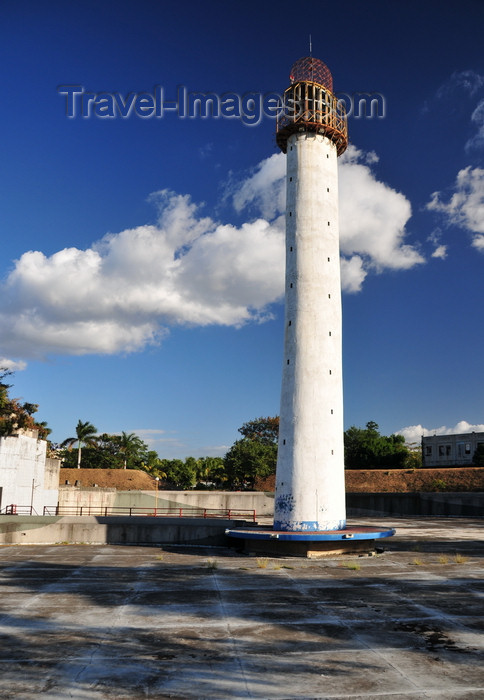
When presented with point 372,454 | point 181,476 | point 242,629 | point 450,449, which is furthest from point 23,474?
point 450,449

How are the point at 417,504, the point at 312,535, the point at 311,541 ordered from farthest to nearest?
the point at 417,504, the point at 311,541, the point at 312,535

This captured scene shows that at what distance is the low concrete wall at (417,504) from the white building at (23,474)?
33267mm

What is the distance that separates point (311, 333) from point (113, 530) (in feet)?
51.7

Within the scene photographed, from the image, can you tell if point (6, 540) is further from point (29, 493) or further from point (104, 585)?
point (104, 585)

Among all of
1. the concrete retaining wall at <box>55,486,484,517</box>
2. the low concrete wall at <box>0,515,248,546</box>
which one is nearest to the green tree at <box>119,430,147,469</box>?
the concrete retaining wall at <box>55,486,484,517</box>

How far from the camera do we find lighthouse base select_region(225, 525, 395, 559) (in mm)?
25016

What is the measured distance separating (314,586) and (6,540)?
19.1 m

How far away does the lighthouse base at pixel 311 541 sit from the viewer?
82.1 ft

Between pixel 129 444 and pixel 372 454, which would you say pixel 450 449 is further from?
pixel 129 444

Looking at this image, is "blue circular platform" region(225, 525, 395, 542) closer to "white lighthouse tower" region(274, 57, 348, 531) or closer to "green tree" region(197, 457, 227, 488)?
"white lighthouse tower" region(274, 57, 348, 531)

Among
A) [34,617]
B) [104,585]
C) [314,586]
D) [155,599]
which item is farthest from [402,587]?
[34,617]

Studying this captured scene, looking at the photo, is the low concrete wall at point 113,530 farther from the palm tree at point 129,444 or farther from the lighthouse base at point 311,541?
the palm tree at point 129,444

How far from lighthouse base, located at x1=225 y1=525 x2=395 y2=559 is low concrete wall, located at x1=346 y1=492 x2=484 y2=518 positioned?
3342 cm

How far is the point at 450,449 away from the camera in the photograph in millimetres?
85500
